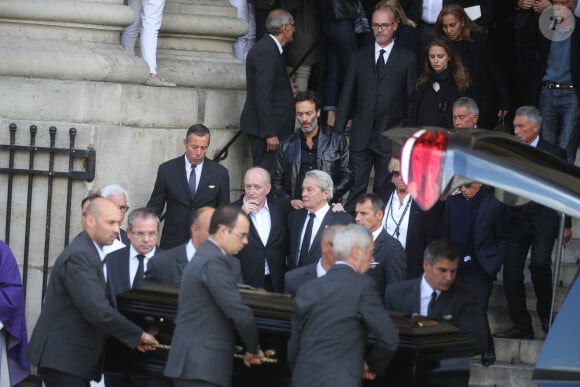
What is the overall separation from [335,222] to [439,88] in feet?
6.67

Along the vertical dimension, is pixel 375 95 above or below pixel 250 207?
above

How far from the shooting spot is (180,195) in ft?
44.1

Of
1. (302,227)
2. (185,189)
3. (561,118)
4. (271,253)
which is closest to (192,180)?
(185,189)

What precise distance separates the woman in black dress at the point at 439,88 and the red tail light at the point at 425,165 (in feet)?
15.8

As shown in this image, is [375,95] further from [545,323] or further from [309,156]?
[545,323]

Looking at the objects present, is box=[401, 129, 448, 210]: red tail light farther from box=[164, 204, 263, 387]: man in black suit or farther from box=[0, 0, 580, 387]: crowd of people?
box=[164, 204, 263, 387]: man in black suit

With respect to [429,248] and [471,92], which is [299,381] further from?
[471,92]

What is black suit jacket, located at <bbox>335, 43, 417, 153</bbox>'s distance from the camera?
14.0 m

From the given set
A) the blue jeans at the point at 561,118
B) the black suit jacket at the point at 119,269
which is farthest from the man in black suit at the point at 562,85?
the black suit jacket at the point at 119,269

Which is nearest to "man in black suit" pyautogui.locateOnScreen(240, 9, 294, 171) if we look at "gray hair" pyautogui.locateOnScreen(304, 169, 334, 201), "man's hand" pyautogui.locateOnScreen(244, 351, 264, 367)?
"gray hair" pyautogui.locateOnScreen(304, 169, 334, 201)

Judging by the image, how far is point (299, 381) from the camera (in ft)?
32.7

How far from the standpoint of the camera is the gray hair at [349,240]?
10.1 metres

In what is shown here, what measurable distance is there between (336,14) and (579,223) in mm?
2830

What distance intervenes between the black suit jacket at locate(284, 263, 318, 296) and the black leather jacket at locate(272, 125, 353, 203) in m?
2.07
